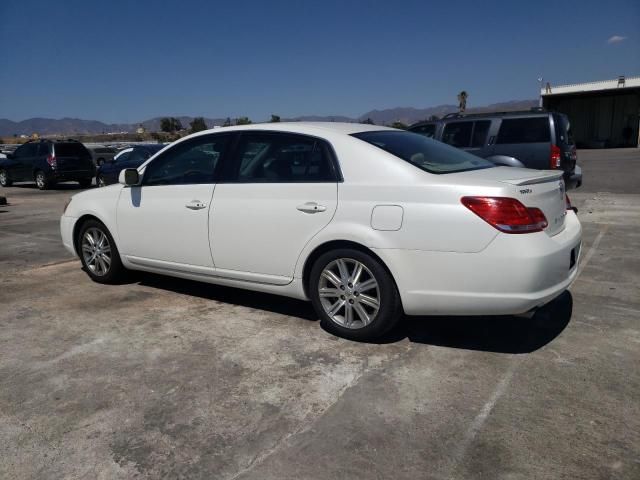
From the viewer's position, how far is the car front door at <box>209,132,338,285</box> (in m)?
4.01

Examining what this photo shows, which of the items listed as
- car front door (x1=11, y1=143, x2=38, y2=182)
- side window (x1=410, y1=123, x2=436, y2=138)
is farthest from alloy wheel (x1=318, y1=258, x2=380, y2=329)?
car front door (x1=11, y1=143, x2=38, y2=182)

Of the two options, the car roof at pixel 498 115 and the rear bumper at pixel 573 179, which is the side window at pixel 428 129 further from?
the rear bumper at pixel 573 179

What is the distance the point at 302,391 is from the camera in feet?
10.6

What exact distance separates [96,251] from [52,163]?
1446 cm

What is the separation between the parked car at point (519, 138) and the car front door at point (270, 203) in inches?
217

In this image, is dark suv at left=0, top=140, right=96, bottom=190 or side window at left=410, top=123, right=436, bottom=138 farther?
dark suv at left=0, top=140, right=96, bottom=190

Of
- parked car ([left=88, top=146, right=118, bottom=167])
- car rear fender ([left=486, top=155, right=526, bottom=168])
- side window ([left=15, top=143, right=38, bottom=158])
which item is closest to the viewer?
car rear fender ([left=486, top=155, right=526, bottom=168])

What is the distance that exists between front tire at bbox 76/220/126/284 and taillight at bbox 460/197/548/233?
3.65m

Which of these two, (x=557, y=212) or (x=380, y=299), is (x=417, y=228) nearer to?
(x=380, y=299)

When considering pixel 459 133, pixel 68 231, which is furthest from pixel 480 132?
pixel 68 231

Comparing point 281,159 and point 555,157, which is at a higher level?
point 281,159

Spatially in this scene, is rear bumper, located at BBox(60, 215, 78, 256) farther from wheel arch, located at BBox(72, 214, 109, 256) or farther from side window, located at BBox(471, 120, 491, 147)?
side window, located at BBox(471, 120, 491, 147)

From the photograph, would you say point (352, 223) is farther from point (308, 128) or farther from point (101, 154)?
point (101, 154)

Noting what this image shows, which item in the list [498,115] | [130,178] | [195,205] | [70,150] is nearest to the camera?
[195,205]
